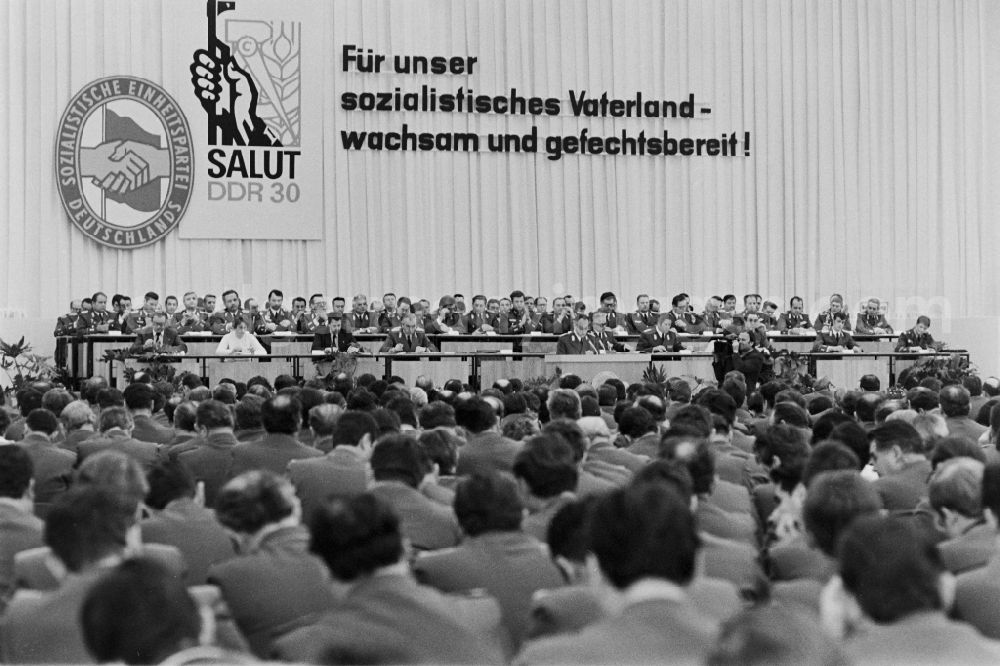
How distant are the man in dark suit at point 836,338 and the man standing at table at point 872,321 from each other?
442 millimetres

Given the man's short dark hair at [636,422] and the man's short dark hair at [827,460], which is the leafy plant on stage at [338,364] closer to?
the man's short dark hair at [636,422]

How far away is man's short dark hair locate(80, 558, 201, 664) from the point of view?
7.08 feet

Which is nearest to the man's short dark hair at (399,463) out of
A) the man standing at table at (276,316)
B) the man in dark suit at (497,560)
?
the man in dark suit at (497,560)

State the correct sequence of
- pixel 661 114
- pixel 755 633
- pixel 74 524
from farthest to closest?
pixel 661 114 → pixel 74 524 → pixel 755 633

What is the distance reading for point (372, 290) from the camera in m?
19.0

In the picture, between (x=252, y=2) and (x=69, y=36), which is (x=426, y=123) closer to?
(x=252, y=2)

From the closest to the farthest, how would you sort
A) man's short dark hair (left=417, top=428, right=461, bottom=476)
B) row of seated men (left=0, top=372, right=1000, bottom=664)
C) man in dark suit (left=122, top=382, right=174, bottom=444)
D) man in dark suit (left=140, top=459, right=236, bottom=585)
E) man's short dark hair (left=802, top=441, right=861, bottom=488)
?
row of seated men (left=0, top=372, right=1000, bottom=664), man in dark suit (left=140, top=459, right=236, bottom=585), man's short dark hair (left=802, top=441, right=861, bottom=488), man's short dark hair (left=417, top=428, right=461, bottom=476), man in dark suit (left=122, top=382, right=174, bottom=444)

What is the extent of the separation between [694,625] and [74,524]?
1.44 m

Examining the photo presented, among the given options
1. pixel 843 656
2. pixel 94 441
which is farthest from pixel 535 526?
pixel 94 441

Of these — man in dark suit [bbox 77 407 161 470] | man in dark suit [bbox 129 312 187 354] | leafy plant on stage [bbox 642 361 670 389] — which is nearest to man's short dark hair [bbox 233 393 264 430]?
man in dark suit [bbox 77 407 161 470]

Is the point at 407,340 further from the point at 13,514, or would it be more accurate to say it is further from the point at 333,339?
the point at 13,514

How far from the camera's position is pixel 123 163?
722 inches

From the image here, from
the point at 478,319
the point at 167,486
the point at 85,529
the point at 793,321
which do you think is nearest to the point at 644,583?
the point at 85,529

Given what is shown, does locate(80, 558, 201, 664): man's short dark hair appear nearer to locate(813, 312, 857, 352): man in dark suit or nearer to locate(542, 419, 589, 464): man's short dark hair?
locate(542, 419, 589, 464): man's short dark hair
